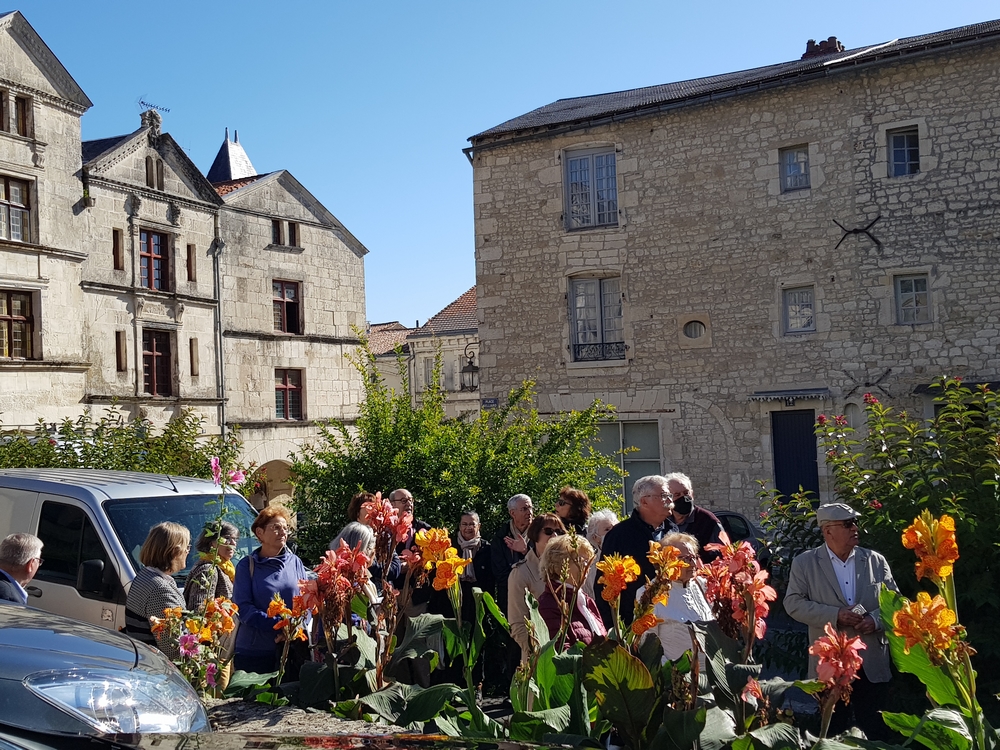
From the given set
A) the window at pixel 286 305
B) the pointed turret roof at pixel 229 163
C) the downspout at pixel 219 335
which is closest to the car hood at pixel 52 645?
the downspout at pixel 219 335

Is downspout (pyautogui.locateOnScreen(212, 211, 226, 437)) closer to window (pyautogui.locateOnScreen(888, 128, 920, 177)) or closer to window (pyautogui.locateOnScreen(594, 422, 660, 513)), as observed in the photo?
window (pyautogui.locateOnScreen(594, 422, 660, 513))

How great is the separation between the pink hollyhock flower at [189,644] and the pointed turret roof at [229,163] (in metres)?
48.9

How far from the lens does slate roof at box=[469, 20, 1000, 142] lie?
55.2ft

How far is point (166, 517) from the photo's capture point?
7379 millimetres

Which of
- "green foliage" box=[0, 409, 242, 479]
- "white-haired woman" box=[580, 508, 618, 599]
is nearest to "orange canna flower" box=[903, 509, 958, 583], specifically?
"white-haired woman" box=[580, 508, 618, 599]

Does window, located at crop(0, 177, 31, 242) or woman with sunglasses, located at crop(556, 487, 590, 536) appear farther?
window, located at crop(0, 177, 31, 242)

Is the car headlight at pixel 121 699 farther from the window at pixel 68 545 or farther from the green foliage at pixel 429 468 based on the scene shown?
the green foliage at pixel 429 468

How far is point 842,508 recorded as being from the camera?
17.7 ft

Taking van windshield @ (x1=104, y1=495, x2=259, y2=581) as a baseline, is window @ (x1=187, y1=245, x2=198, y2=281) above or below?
above

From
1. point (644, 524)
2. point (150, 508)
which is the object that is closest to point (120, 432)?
point (150, 508)

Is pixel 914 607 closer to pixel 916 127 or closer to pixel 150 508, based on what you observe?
pixel 150 508

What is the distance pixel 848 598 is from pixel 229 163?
49668 mm

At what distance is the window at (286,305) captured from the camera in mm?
30172

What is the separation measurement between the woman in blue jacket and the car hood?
233 cm
